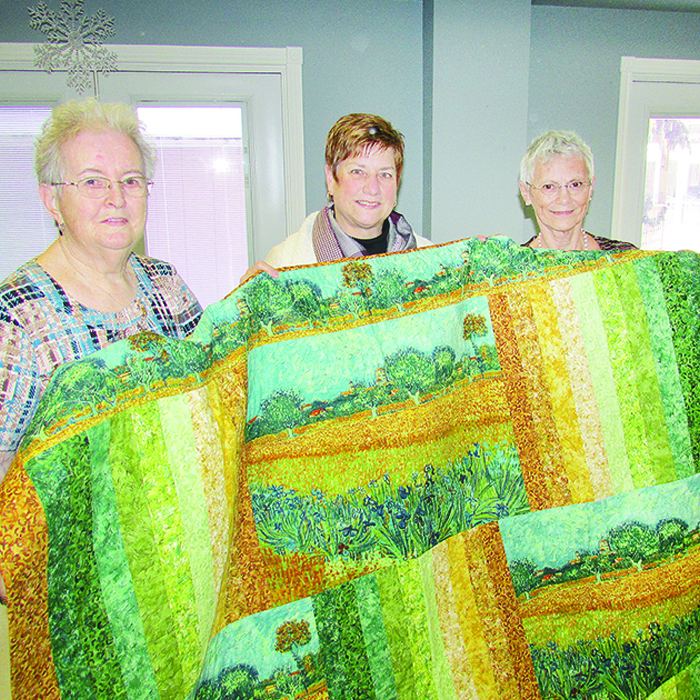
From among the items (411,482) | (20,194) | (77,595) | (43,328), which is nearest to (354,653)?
(411,482)

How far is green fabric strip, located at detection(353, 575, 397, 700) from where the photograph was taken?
77 centimetres

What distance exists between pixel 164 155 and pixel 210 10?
2.19ft

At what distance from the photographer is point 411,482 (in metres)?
0.85

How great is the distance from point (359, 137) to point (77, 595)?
1.25 m

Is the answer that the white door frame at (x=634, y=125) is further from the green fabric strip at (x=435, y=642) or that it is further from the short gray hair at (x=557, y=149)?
the green fabric strip at (x=435, y=642)

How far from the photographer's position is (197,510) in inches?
28.1

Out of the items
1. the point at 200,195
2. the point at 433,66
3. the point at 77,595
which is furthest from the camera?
the point at 200,195

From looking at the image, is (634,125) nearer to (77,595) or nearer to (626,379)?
(626,379)

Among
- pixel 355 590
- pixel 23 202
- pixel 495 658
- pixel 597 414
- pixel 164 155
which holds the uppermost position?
pixel 164 155

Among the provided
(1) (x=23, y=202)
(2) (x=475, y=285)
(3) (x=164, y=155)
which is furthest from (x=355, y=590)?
(1) (x=23, y=202)

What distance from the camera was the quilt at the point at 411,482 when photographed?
0.69 m

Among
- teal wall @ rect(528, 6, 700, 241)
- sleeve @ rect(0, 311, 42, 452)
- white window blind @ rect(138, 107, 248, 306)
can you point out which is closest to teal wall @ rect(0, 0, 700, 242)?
teal wall @ rect(528, 6, 700, 241)

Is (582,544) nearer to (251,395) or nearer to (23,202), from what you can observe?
(251,395)

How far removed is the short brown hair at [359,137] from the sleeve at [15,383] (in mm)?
925
